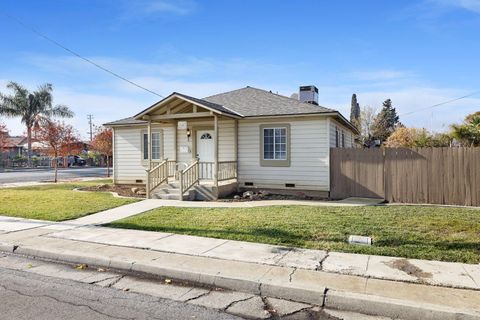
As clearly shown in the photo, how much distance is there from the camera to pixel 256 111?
15375mm

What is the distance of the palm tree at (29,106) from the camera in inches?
1693

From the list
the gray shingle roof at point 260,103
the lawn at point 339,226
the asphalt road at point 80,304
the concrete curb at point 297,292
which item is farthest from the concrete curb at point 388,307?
the gray shingle roof at point 260,103

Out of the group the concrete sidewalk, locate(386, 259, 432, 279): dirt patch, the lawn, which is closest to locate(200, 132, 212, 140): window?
the lawn

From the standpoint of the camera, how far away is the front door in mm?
16000

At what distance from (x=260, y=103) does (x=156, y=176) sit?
18.4 feet

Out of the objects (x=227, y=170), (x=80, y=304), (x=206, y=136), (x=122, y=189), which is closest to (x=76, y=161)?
(x=122, y=189)

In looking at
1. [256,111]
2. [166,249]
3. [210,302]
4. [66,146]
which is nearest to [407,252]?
[210,302]

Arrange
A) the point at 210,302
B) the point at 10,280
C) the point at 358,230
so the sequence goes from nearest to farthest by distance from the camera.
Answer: the point at 210,302, the point at 10,280, the point at 358,230

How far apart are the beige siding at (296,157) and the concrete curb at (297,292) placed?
29.7 ft

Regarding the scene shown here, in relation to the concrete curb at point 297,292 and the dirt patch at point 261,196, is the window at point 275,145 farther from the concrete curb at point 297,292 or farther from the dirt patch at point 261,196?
the concrete curb at point 297,292

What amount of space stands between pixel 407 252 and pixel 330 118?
27.7ft

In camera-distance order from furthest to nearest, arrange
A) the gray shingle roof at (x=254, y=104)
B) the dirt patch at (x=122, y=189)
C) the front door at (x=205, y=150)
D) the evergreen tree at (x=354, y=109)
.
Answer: the evergreen tree at (x=354, y=109) → the front door at (x=205, y=150) → the dirt patch at (x=122, y=189) → the gray shingle roof at (x=254, y=104)

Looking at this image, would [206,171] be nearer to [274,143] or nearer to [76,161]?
[274,143]

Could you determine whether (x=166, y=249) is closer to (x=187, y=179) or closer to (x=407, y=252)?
(x=407, y=252)
